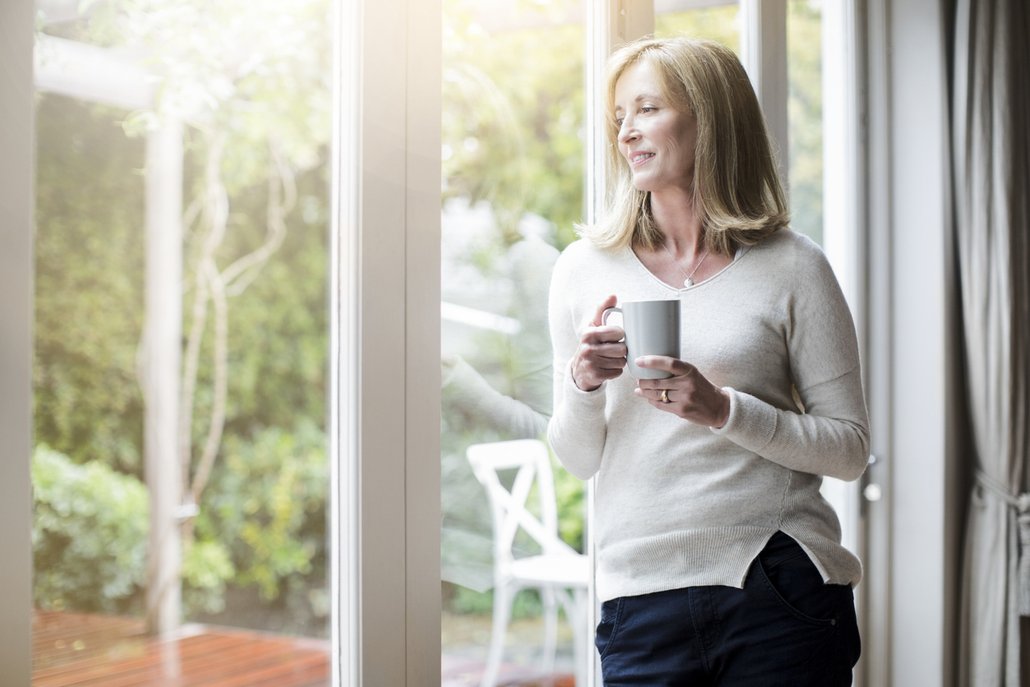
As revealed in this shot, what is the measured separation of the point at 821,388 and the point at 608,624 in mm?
434

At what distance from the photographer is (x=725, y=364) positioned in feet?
4.56

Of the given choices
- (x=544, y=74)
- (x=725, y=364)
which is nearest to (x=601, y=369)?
(x=725, y=364)

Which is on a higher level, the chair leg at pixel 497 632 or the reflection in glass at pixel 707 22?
the reflection in glass at pixel 707 22

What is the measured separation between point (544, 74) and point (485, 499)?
1.67 m

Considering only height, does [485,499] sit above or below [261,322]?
below

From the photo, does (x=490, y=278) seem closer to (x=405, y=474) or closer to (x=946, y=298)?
(x=405, y=474)

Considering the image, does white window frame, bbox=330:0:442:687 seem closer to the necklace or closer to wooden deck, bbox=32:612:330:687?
wooden deck, bbox=32:612:330:687

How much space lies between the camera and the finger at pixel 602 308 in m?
1.29

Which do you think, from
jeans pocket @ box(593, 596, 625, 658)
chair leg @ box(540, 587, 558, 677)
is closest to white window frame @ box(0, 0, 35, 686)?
jeans pocket @ box(593, 596, 625, 658)

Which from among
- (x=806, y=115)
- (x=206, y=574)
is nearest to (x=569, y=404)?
(x=806, y=115)

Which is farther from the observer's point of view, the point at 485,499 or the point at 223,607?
the point at 223,607

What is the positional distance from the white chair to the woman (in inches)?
11.3

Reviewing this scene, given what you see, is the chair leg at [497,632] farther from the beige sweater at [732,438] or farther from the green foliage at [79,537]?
the green foliage at [79,537]

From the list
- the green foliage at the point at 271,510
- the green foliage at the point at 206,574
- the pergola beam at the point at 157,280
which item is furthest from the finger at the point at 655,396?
the green foliage at the point at 271,510
